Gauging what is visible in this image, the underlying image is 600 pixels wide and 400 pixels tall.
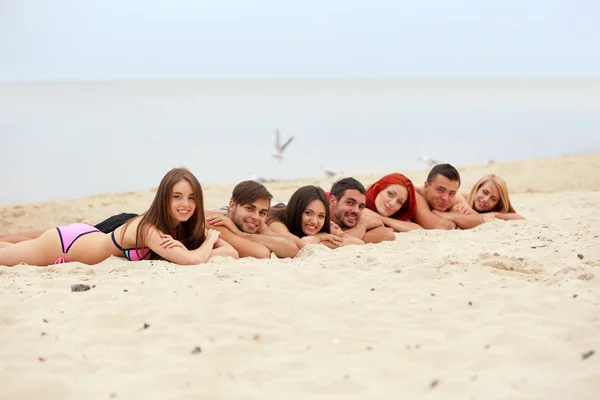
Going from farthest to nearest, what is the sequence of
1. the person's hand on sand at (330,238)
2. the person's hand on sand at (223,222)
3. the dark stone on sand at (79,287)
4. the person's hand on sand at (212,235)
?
the person's hand on sand at (330,238)
the person's hand on sand at (223,222)
the person's hand on sand at (212,235)
the dark stone on sand at (79,287)

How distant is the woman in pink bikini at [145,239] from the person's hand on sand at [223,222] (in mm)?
407

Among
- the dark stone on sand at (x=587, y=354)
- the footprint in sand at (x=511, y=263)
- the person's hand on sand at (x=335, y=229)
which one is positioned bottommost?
the dark stone on sand at (x=587, y=354)

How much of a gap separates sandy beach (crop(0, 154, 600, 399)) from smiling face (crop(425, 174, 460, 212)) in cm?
196

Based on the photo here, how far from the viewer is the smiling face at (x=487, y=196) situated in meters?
8.79

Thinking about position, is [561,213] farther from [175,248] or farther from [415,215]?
[175,248]

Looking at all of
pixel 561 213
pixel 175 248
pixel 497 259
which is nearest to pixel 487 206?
pixel 561 213

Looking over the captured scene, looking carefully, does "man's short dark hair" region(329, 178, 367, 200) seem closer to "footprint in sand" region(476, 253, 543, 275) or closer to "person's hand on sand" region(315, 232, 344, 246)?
"person's hand on sand" region(315, 232, 344, 246)

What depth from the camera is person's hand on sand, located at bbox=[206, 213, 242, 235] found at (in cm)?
642

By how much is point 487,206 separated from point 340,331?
17.6 feet

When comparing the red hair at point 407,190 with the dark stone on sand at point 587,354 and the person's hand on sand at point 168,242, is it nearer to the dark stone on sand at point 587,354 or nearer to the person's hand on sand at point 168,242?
the person's hand on sand at point 168,242

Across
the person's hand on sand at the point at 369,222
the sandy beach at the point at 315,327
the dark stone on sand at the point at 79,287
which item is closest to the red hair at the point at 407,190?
the person's hand on sand at the point at 369,222

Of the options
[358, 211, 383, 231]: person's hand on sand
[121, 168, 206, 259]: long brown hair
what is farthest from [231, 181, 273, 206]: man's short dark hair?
[358, 211, 383, 231]: person's hand on sand

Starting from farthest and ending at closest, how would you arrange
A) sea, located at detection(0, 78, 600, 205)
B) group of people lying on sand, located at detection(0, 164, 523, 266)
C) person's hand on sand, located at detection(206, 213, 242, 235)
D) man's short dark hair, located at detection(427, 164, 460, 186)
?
sea, located at detection(0, 78, 600, 205)
man's short dark hair, located at detection(427, 164, 460, 186)
person's hand on sand, located at detection(206, 213, 242, 235)
group of people lying on sand, located at detection(0, 164, 523, 266)

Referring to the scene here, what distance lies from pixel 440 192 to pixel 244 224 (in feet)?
8.59
